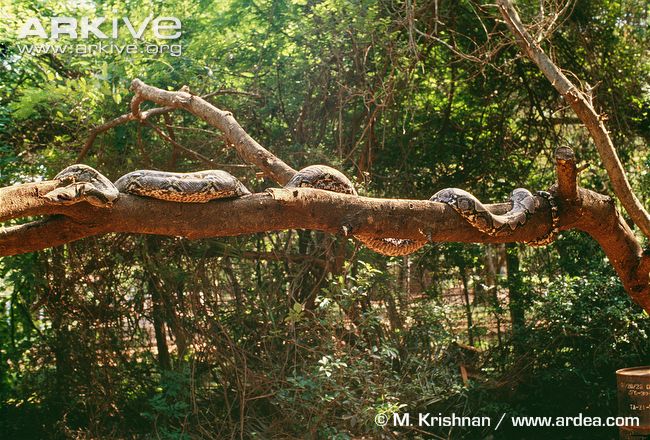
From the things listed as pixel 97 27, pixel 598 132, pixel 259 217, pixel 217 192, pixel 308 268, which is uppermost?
pixel 97 27

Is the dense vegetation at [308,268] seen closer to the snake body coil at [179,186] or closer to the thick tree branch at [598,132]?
the thick tree branch at [598,132]

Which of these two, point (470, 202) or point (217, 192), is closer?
point (217, 192)

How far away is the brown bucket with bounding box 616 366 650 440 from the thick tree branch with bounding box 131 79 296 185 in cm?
368

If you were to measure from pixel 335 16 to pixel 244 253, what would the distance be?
106 inches

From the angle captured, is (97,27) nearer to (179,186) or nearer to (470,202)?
(179,186)

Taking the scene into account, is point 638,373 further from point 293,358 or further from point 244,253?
point 244,253

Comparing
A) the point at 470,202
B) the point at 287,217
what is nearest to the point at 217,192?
the point at 287,217

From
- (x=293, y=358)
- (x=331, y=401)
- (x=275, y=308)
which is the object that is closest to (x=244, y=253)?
(x=275, y=308)

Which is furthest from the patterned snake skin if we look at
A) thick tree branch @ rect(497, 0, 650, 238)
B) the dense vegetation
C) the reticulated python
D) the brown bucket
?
the brown bucket

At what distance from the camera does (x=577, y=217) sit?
4160mm

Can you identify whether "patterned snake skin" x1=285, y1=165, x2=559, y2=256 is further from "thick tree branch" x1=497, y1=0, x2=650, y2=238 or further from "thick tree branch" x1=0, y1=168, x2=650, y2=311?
"thick tree branch" x1=497, y1=0, x2=650, y2=238

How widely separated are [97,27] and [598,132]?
17.4ft

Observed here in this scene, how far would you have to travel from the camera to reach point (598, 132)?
5164 millimetres

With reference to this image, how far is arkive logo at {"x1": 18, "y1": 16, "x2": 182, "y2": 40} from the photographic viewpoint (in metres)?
7.22
